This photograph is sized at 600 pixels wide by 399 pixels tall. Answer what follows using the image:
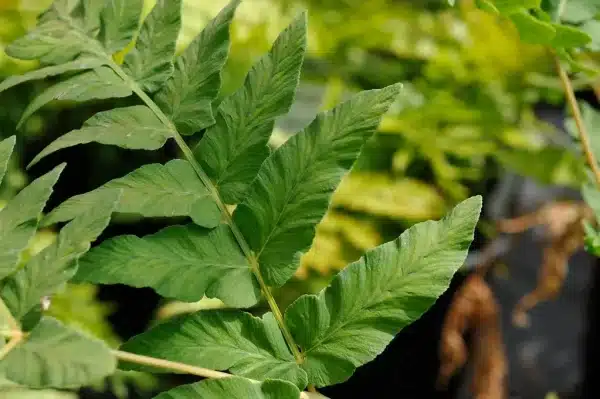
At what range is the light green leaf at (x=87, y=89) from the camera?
0.99 feet

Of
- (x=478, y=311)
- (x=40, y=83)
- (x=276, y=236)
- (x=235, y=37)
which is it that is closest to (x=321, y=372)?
(x=276, y=236)

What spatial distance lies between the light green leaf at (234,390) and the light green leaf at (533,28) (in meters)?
0.23

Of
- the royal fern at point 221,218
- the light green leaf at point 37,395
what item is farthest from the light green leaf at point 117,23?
the light green leaf at point 37,395

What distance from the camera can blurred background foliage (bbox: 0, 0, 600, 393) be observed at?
957 millimetres

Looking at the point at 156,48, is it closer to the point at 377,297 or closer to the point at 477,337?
the point at 377,297

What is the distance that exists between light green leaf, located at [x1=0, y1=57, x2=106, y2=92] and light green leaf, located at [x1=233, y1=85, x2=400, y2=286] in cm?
9

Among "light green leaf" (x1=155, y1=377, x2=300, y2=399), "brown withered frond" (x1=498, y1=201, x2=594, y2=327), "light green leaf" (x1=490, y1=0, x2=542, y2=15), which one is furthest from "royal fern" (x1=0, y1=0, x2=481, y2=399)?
"brown withered frond" (x1=498, y1=201, x2=594, y2=327)

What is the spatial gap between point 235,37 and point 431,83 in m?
0.33

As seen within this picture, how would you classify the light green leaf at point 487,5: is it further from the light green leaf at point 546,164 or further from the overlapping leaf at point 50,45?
the light green leaf at point 546,164

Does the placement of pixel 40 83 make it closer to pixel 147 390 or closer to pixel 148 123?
pixel 147 390

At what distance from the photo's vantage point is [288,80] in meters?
0.29

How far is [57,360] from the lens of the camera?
224mm

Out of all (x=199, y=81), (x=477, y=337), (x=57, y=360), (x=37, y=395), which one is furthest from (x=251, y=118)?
(x=477, y=337)

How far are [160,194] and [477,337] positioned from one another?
0.76 meters
